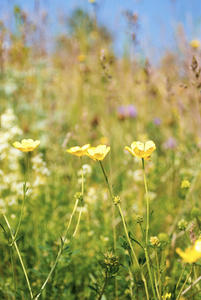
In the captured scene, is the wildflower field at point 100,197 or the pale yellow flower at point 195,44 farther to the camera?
the pale yellow flower at point 195,44

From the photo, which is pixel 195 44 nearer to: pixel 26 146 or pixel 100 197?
pixel 100 197

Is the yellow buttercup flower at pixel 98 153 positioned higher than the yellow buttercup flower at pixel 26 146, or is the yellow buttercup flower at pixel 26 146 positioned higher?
the yellow buttercup flower at pixel 26 146

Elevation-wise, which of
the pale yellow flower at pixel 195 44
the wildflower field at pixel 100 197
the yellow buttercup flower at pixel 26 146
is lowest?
the wildflower field at pixel 100 197

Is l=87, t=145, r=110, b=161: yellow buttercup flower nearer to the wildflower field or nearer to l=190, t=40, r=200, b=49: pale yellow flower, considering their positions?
the wildflower field

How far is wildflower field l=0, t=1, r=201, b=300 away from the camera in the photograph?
645 millimetres

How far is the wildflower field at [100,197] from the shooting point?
645mm

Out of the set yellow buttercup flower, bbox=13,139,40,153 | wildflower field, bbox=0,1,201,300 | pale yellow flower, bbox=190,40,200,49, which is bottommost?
wildflower field, bbox=0,1,201,300

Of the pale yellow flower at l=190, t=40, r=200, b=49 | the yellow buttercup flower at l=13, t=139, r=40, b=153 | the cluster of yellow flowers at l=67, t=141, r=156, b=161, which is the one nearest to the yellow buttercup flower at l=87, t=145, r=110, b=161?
the cluster of yellow flowers at l=67, t=141, r=156, b=161

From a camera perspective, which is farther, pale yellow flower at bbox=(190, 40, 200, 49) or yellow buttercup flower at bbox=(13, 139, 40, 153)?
pale yellow flower at bbox=(190, 40, 200, 49)

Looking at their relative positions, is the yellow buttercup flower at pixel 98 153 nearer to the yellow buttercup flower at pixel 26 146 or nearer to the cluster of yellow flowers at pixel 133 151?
the cluster of yellow flowers at pixel 133 151

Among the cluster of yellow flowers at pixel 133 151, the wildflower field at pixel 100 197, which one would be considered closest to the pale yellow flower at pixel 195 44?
the wildflower field at pixel 100 197

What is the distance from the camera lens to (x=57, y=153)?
1625 mm

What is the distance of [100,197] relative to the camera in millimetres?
1452

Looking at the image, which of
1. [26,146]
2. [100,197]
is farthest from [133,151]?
[100,197]
